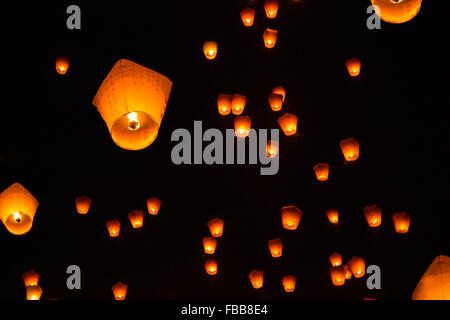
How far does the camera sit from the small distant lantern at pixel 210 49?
669cm

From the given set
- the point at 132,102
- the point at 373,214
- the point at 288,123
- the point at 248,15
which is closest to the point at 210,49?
the point at 248,15

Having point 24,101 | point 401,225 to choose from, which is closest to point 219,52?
point 24,101

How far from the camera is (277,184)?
22.1 ft

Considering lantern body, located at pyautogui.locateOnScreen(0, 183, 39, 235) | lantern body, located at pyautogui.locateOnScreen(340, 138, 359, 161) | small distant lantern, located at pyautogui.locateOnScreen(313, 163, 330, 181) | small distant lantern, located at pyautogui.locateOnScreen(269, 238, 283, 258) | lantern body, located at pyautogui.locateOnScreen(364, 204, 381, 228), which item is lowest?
small distant lantern, located at pyautogui.locateOnScreen(269, 238, 283, 258)

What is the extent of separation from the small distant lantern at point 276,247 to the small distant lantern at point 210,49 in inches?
83.0

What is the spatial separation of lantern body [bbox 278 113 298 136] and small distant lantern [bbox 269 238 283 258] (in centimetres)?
111

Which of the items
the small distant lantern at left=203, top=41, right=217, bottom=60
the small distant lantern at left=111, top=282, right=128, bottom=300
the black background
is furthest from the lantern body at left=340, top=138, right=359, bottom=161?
the small distant lantern at left=111, top=282, right=128, bottom=300

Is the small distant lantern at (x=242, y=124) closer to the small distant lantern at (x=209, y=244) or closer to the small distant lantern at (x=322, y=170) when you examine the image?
the small distant lantern at (x=322, y=170)

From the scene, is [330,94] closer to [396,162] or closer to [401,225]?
[396,162]

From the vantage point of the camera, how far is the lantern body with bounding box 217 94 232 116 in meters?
6.29

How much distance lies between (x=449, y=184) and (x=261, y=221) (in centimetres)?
206

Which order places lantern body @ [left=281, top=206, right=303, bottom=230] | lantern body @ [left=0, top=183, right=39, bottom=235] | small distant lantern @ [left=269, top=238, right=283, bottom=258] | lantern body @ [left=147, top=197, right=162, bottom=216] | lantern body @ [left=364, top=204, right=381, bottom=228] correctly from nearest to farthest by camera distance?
lantern body @ [left=0, top=183, right=39, bottom=235], lantern body @ [left=281, top=206, right=303, bottom=230], lantern body @ [left=364, top=204, right=381, bottom=228], small distant lantern @ [left=269, top=238, right=283, bottom=258], lantern body @ [left=147, top=197, right=162, bottom=216]

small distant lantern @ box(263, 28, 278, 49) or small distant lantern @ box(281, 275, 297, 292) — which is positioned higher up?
small distant lantern @ box(263, 28, 278, 49)

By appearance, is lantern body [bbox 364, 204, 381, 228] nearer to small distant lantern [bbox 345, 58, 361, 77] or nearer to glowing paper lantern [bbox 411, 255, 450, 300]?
small distant lantern [bbox 345, 58, 361, 77]
